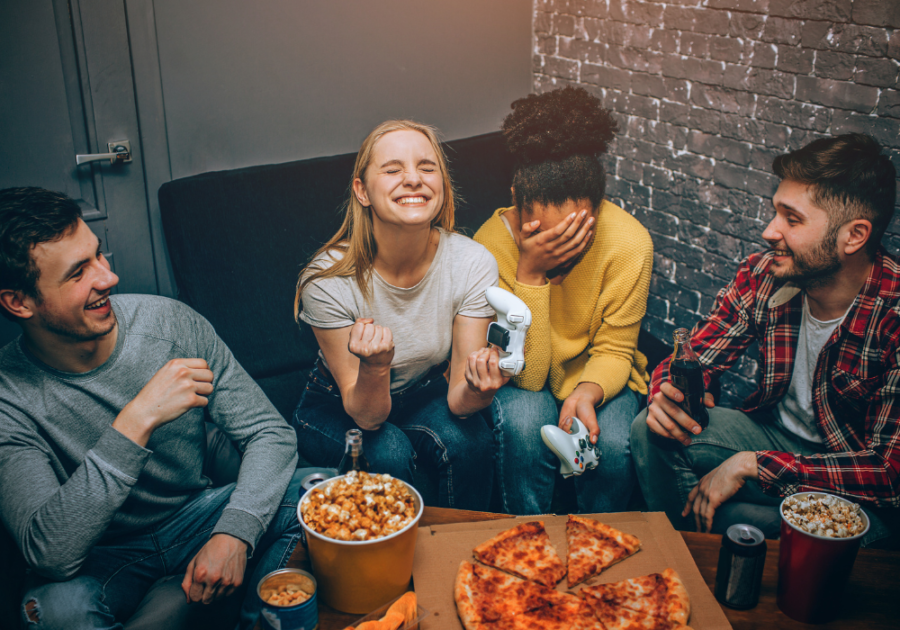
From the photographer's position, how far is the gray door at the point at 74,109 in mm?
1916

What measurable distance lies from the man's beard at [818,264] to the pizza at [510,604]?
0.98 metres

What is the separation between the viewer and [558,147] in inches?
74.3

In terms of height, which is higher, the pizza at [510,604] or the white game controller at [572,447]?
the pizza at [510,604]

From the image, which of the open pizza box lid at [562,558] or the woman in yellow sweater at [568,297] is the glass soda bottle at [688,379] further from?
the open pizza box lid at [562,558]

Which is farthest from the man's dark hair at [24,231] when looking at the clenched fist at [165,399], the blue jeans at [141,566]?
the blue jeans at [141,566]

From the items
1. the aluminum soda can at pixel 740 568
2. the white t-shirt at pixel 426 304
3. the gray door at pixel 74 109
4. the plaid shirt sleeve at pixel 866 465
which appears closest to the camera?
the aluminum soda can at pixel 740 568

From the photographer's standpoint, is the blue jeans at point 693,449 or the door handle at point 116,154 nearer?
the blue jeans at point 693,449

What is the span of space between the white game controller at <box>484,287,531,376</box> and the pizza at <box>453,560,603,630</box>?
1.69ft

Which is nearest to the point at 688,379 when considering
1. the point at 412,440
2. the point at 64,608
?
the point at 412,440

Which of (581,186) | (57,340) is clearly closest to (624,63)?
(581,186)

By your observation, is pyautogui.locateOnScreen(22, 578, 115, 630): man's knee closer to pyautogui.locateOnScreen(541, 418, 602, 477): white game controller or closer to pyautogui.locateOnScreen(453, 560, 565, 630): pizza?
pyautogui.locateOnScreen(453, 560, 565, 630): pizza

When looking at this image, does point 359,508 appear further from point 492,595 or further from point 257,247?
point 257,247

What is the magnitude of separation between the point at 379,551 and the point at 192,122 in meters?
1.75

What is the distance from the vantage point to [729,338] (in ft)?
6.04
